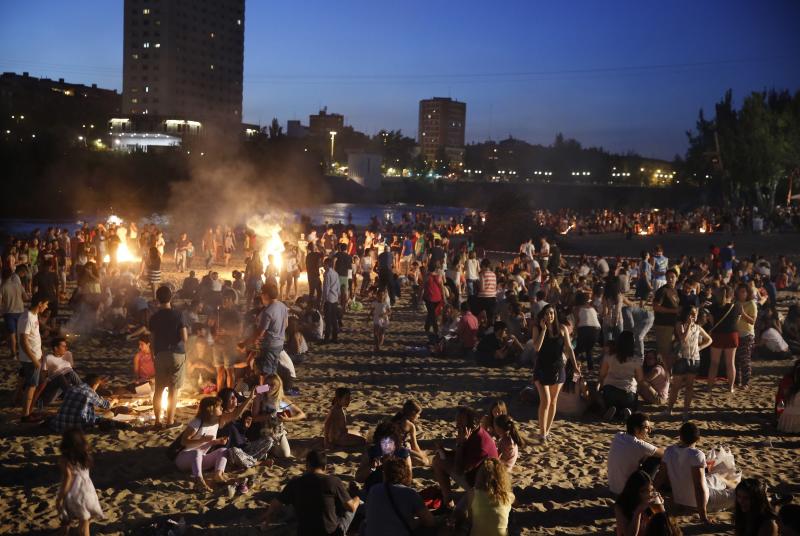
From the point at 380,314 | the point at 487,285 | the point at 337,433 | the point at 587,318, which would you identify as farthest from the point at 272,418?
the point at 487,285

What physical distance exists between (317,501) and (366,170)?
110 metres

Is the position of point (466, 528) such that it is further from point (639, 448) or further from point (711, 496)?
point (711, 496)

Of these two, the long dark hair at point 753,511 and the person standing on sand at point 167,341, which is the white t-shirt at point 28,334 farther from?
the long dark hair at point 753,511

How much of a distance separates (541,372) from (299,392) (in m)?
3.87

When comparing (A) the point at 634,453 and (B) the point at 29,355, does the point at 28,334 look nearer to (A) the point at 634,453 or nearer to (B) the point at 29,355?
(B) the point at 29,355

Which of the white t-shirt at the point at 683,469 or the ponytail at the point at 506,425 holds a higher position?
the ponytail at the point at 506,425

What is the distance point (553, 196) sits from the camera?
122125mm

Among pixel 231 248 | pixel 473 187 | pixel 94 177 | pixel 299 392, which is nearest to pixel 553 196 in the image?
pixel 473 187

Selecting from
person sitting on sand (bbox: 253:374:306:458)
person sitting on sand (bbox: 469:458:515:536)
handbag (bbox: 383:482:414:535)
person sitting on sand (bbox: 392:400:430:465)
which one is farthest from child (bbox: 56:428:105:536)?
person sitting on sand (bbox: 469:458:515:536)

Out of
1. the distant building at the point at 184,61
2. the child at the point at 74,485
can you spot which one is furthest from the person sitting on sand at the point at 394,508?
the distant building at the point at 184,61

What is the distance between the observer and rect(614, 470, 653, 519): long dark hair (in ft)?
16.0

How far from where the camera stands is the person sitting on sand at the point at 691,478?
580cm

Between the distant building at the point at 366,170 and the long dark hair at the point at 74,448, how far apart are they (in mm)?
106588

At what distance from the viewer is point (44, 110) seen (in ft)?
292
